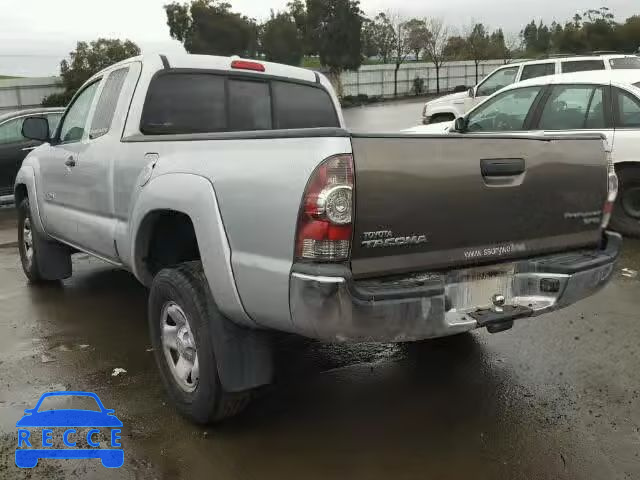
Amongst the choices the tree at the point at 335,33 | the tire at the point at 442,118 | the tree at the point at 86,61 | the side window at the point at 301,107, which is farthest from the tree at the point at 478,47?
the side window at the point at 301,107

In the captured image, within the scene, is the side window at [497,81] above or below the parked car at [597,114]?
above

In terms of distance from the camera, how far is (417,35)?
52406 millimetres

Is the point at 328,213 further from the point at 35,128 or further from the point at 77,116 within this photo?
the point at 35,128

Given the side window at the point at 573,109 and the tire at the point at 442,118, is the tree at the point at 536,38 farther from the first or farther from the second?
the side window at the point at 573,109

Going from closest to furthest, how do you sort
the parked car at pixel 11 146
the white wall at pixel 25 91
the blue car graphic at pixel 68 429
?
1. the blue car graphic at pixel 68 429
2. the parked car at pixel 11 146
3. the white wall at pixel 25 91

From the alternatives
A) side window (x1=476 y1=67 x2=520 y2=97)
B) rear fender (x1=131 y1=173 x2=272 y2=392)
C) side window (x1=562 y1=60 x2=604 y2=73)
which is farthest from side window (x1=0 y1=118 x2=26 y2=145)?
side window (x1=562 y1=60 x2=604 y2=73)

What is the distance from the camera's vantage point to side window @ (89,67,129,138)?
4.52 meters

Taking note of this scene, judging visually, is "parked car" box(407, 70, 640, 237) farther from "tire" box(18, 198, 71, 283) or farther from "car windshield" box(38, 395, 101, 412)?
"car windshield" box(38, 395, 101, 412)

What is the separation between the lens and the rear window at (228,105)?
14.2ft

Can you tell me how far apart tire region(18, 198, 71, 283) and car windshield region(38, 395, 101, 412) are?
2312 mm

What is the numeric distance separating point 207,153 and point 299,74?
6.57 ft

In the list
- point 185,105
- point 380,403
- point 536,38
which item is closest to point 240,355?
point 380,403

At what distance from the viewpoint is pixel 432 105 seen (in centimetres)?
1445

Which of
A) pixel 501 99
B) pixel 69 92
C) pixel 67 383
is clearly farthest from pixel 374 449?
pixel 69 92
